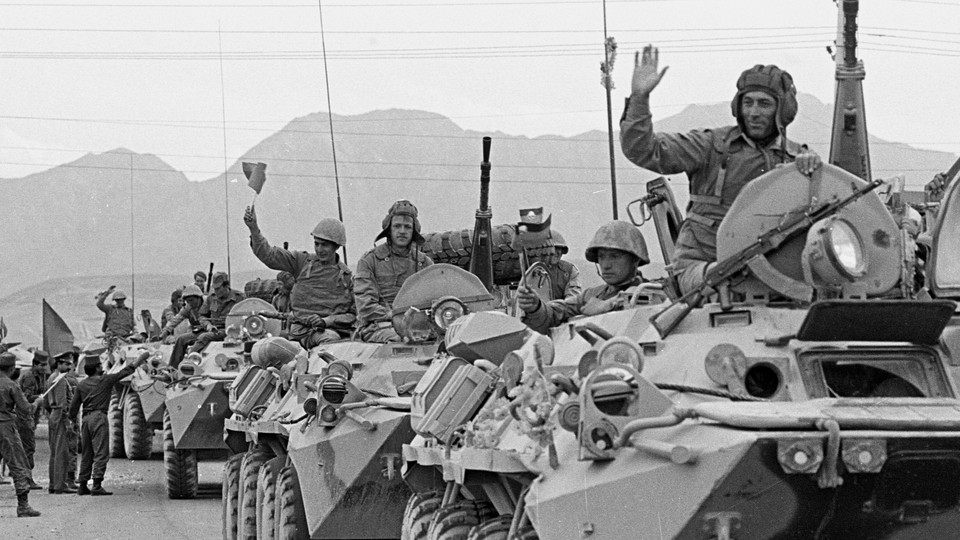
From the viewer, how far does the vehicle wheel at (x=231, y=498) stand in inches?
598

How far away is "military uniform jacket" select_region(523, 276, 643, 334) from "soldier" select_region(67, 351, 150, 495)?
13.9 m

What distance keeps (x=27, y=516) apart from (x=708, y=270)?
45.0 feet

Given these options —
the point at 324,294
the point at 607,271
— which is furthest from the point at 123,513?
the point at 607,271

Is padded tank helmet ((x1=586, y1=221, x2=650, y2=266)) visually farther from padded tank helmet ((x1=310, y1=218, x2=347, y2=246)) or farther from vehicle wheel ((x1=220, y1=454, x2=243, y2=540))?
padded tank helmet ((x1=310, y1=218, x2=347, y2=246))

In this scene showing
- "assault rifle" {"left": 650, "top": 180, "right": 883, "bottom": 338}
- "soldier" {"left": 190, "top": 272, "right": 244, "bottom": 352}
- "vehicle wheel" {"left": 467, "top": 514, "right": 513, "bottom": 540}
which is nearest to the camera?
"assault rifle" {"left": 650, "top": 180, "right": 883, "bottom": 338}

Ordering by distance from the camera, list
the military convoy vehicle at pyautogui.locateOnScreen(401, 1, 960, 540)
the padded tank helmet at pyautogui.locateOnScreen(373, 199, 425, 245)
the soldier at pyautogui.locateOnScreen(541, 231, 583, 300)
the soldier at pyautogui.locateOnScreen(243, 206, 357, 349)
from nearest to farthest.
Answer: the military convoy vehicle at pyautogui.locateOnScreen(401, 1, 960, 540), the soldier at pyautogui.locateOnScreen(541, 231, 583, 300), the padded tank helmet at pyautogui.locateOnScreen(373, 199, 425, 245), the soldier at pyautogui.locateOnScreen(243, 206, 357, 349)

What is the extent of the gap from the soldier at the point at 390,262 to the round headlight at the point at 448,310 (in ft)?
6.02

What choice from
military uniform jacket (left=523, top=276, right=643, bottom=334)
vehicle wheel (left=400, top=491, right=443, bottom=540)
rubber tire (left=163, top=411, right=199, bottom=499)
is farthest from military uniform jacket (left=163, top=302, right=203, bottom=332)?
military uniform jacket (left=523, top=276, right=643, bottom=334)

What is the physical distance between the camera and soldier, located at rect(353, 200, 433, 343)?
15.1 metres

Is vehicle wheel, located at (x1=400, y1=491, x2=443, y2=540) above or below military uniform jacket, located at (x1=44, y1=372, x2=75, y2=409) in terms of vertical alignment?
above

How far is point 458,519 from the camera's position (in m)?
9.40

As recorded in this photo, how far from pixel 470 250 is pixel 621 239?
8.93 m

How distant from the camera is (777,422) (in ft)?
21.6

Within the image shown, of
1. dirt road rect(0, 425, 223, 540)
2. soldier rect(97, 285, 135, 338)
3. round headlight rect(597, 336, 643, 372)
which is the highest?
round headlight rect(597, 336, 643, 372)
